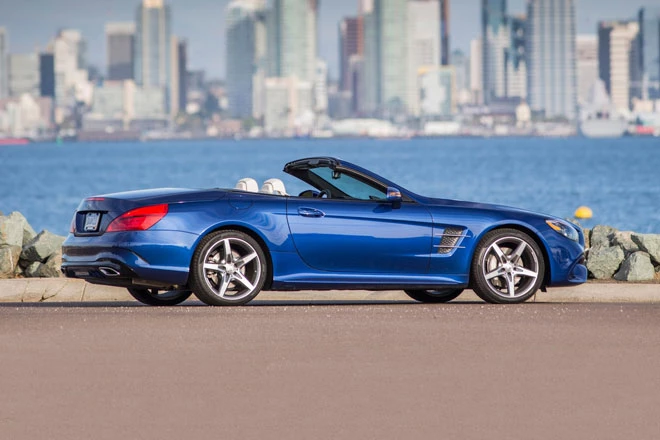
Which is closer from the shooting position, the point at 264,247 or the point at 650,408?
the point at 650,408

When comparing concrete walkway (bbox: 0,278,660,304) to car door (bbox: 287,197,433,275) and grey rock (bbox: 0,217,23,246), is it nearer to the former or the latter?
car door (bbox: 287,197,433,275)

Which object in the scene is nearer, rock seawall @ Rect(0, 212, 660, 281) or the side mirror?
the side mirror

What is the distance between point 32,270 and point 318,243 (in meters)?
4.98

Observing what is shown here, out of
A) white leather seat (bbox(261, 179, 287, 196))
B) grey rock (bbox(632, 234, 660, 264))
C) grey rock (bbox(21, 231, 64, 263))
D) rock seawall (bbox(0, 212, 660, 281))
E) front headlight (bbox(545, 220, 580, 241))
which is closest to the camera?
front headlight (bbox(545, 220, 580, 241))

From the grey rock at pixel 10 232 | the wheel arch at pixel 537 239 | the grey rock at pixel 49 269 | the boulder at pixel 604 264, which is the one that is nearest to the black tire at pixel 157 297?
the wheel arch at pixel 537 239

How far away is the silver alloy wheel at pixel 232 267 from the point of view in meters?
12.4

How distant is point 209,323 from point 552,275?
324cm

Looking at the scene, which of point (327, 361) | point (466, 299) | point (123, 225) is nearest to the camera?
point (327, 361)

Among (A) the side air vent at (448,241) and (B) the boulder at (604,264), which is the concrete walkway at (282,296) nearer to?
(A) the side air vent at (448,241)

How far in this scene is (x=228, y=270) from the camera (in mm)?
12438

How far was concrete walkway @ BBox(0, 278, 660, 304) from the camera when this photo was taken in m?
14.1

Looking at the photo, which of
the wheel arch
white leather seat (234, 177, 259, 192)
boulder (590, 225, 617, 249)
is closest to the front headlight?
the wheel arch

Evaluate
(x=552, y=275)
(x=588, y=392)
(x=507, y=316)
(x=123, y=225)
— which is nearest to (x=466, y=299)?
(x=552, y=275)

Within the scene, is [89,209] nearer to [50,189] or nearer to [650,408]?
[650,408]
